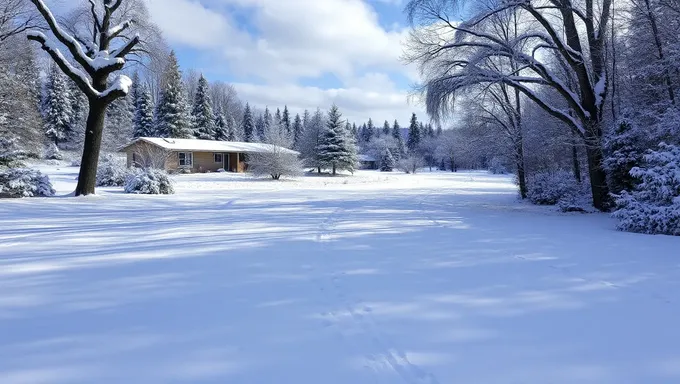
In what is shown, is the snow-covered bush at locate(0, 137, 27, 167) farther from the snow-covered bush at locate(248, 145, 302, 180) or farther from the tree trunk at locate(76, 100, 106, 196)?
the snow-covered bush at locate(248, 145, 302, 180)

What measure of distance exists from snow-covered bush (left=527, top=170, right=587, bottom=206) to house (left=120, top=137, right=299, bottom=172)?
23747 millimetres

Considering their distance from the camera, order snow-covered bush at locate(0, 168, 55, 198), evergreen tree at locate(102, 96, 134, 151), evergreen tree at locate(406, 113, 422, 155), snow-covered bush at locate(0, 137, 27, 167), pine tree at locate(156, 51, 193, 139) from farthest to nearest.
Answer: evergreen tree at locate(406, 113, 422, 155)
evergreen tree at locate(102, 96, 134, 151)
pine tree at locate(156, 51, 193, 139)
snow-covered bush at locate(0, 137, 27, 167)
snow-covered bush at locate(0, 168, 55, 198)

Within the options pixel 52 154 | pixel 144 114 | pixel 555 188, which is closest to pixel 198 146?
pixel 144 114

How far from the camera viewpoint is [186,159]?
140 feet

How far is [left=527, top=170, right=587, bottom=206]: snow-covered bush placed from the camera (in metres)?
17.1

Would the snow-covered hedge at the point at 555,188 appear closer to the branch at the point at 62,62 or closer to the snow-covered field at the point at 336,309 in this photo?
the snow-covered field at the point at 336,309

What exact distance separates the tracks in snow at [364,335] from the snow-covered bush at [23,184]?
47.6 ft

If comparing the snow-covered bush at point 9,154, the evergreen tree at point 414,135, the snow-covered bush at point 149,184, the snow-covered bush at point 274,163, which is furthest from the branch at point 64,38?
the evergreen tree at point 414,135

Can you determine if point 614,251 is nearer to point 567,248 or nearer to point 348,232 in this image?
point 567,248

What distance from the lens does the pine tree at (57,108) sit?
54.4 m

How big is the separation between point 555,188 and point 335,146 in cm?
3230

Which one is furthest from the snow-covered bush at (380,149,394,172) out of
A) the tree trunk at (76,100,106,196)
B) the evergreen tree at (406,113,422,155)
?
the tree trunk at (76,100,106,196)

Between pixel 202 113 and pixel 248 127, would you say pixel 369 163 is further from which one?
pixel 202 113

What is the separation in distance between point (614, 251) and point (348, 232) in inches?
185
